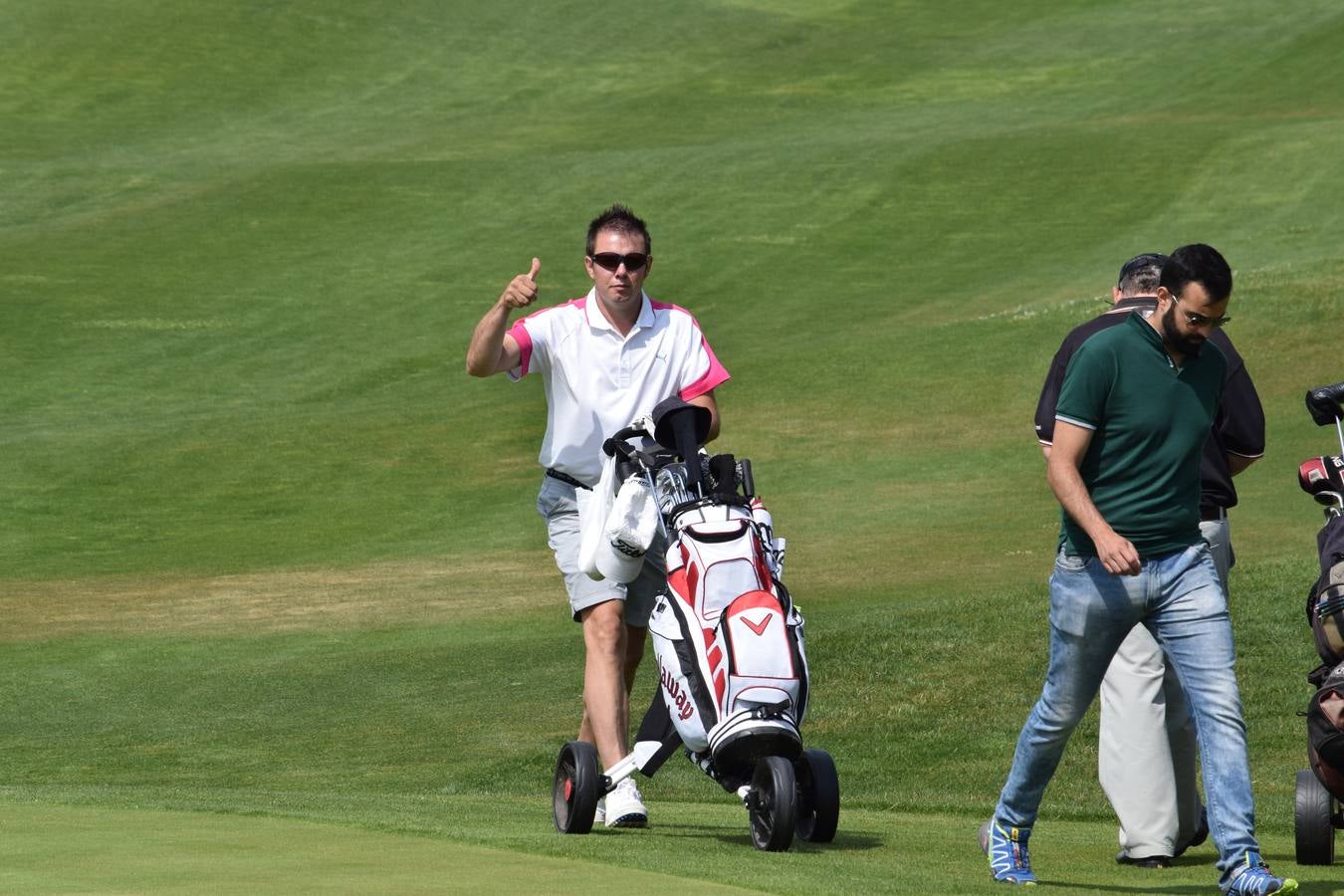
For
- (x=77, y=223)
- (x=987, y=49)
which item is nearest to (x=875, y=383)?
(x=77, y=223)

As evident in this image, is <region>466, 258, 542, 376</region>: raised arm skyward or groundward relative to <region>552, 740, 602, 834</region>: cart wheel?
skyward

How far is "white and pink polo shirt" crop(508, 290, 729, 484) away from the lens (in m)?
7.86

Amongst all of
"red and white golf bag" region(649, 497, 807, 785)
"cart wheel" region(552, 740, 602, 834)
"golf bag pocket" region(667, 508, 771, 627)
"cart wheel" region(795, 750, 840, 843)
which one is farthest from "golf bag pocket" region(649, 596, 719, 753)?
"cart wheel" region(795, 750, 840, 843)

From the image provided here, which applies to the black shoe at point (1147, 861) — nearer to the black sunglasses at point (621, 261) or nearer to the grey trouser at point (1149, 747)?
the grey trouser at point (1149, 747)

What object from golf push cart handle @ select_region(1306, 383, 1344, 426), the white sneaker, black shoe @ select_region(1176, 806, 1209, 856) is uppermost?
golf push cart handle @ select_region(1306, 383, 1344, 426)

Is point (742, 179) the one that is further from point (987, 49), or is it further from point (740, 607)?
point (740, 607)

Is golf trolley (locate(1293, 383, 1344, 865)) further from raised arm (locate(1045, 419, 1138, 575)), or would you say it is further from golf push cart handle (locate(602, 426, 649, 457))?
golf push cart handle (locate(602, 426, 649, 457))

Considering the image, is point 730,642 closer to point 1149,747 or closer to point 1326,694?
point 1149,747

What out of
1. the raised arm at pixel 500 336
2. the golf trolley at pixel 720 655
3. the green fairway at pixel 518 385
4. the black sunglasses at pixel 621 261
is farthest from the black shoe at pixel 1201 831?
the raised arm at pixel 500 336

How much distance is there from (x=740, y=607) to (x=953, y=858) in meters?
1.14

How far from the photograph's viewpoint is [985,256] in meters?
30.7

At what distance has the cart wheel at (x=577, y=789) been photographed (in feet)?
24.0

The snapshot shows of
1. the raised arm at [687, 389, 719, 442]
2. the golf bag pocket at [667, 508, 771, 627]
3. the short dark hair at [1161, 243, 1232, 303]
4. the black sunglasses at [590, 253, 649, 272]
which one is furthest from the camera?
the black sunglasses at [590, 253, 649, 272]

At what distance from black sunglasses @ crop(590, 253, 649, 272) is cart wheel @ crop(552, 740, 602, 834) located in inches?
68.9
